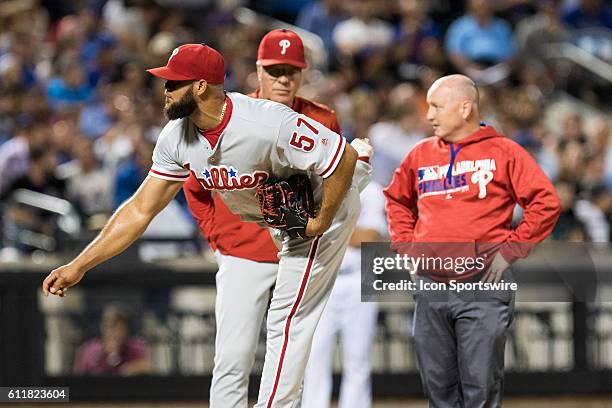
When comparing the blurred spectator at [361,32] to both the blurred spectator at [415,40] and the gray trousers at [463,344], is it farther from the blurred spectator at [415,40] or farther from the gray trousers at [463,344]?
the gray trousers at [463,344]

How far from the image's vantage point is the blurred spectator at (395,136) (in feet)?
33.8

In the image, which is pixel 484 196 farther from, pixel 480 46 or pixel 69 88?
pixel 480 46

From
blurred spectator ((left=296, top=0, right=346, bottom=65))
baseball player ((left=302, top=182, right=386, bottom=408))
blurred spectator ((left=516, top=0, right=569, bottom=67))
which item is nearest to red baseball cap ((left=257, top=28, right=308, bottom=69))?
baseball player ((left=302, top=182, right=386, bottom=408))

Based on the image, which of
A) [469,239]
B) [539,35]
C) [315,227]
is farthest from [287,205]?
[539,35]

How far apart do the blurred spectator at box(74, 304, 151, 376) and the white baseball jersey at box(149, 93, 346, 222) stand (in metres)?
3.31

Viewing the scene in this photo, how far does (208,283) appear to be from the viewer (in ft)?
28.0

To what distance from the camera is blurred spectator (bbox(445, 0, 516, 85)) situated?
12.8 meters

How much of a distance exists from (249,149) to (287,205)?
12.2 inches

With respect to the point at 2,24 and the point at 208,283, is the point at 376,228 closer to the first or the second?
the point at 208,283

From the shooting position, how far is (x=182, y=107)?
5004 mm

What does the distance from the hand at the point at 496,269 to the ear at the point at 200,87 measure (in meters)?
1.59

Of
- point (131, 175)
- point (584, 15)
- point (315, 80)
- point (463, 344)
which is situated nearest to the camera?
point (463, 344)

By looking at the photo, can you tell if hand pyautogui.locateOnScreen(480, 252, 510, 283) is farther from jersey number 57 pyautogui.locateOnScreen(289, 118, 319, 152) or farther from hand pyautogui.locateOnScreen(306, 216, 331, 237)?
jersey number 57 pyautogui.locateOnScreen(289, 118, 319, 152)

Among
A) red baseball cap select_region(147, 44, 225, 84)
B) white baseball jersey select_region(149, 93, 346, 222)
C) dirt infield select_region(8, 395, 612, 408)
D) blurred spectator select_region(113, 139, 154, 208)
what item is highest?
blurred spectator select_region(113, 139, 154, 208)
